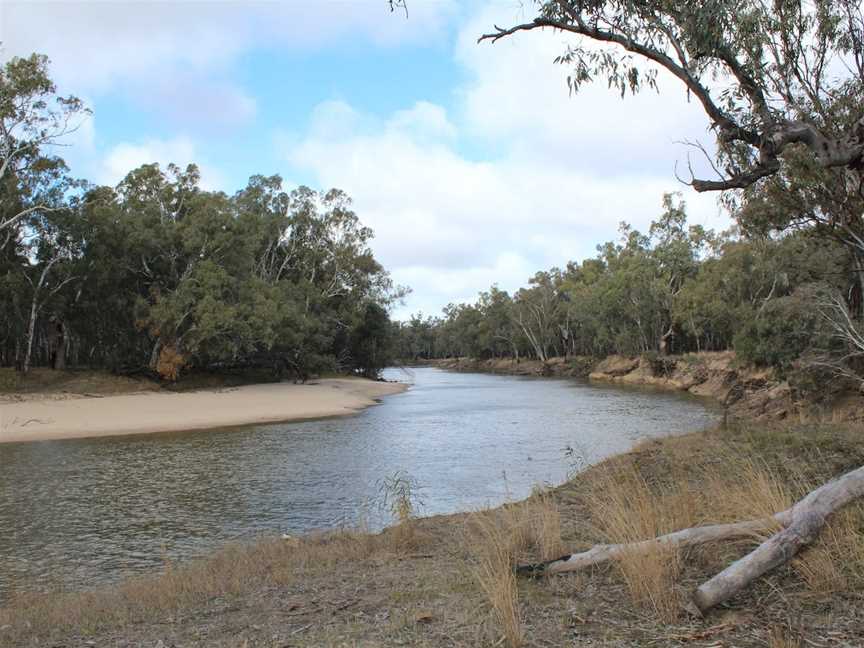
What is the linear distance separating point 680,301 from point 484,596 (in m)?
60.6

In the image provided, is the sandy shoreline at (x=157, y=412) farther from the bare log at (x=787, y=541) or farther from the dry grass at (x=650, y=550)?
the bare log at (x=787, y=541)

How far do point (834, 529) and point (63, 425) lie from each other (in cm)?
2747

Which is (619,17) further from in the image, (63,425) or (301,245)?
(301,245)

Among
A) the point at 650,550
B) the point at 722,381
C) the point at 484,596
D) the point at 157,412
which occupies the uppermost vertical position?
the point at 722,381

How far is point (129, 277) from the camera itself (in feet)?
131

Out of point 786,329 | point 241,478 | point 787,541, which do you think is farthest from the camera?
point 786,329

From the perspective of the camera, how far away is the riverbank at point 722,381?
24.1 meters

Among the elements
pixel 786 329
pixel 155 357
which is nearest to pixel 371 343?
pixel 155 357

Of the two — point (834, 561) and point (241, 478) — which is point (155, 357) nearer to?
point (241, 478)

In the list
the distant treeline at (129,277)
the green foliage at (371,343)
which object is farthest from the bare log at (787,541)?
the green foliage at (371,343)

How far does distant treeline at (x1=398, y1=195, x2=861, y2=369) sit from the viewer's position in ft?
95.0

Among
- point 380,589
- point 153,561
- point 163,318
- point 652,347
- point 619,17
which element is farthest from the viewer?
point 652,347

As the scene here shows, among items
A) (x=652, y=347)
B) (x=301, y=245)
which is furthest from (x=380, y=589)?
(x=652, y=347)

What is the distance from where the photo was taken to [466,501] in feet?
44.2
